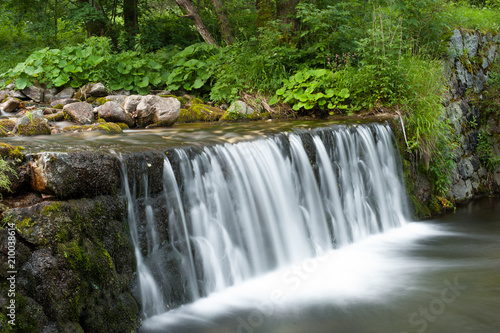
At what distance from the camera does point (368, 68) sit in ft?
27.3

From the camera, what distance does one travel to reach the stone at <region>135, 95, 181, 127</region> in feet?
25.2

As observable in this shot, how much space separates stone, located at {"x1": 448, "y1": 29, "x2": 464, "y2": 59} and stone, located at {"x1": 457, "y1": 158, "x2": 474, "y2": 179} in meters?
2.09

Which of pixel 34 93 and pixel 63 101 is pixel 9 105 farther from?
pixel 34 93

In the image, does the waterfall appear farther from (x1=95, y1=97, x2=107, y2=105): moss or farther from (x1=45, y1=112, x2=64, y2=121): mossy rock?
(x1=95, y1=97, x2=107, y2=105): moss

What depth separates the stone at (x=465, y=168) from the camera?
9.27 meters

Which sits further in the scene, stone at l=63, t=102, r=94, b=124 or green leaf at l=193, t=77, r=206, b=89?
green leaf at l=193, t=77, r=206, b=89

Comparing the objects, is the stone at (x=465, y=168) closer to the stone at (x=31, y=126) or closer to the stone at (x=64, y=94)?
the stone at (x=31, y=126)

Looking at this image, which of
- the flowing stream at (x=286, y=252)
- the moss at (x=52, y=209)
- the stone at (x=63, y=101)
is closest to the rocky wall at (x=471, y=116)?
the flowing stream at (x=286, y=252)

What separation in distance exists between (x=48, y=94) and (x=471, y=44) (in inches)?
340

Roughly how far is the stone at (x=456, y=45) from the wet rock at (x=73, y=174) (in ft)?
25.9

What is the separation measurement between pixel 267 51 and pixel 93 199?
21.6ft

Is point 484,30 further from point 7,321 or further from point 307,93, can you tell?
point 7,321

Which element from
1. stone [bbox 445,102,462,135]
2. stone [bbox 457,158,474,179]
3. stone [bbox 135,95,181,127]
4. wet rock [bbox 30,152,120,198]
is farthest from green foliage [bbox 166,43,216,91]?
wet rock [bbox 30,152,120,198]

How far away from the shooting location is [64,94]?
31.7 feet
